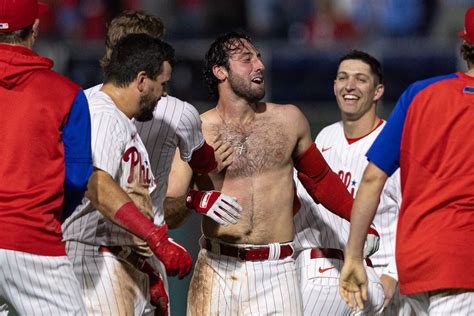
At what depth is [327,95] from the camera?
559 inches

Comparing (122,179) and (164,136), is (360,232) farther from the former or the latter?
(164,136)

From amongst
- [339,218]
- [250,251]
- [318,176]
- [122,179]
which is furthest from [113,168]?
[339,218]

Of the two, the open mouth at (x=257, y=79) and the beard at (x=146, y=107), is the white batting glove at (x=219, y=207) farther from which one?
the open mouth at (x=257, y=79)

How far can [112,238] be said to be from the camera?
20.0 feet

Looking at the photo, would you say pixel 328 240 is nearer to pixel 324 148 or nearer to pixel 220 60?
pixel 324 148

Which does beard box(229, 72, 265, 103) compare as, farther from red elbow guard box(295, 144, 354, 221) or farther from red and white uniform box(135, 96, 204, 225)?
red elbow guard box(295, 144, 354, 221)

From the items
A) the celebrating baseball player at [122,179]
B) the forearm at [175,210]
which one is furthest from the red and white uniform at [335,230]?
the celebrating baseball player at [122,179]

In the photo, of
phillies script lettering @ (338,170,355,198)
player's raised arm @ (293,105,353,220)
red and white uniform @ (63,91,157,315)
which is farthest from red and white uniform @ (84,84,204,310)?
phillies script lettering @ (338,170,355,198)

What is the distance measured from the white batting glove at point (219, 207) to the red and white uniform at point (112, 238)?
30 centimetres

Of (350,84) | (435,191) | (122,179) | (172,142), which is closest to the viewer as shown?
(435,191)

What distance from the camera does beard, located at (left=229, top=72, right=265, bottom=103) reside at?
670cm

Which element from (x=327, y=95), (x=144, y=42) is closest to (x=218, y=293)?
(x=144, y=42)

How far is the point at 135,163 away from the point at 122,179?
0.11m

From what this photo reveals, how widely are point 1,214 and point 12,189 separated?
126mm
